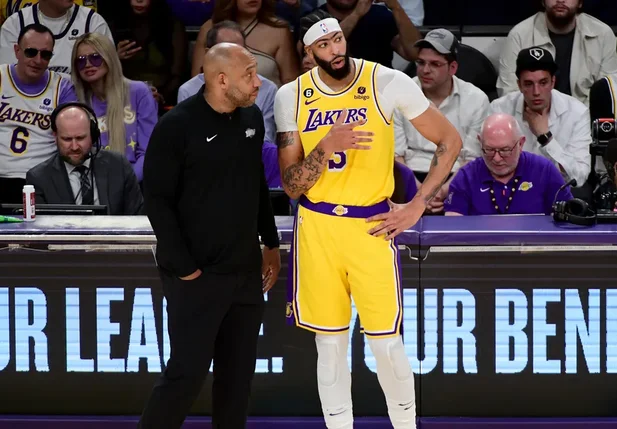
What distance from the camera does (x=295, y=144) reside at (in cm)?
443

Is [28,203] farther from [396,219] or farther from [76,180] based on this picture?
[396,219]

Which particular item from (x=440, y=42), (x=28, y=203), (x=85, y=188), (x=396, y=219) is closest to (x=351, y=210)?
(x=396, y=219)

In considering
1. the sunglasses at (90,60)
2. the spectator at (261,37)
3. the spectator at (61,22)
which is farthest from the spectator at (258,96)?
the spectator at (61,22)

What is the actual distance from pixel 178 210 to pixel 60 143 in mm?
1967

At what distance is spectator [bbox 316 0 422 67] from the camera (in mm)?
7777

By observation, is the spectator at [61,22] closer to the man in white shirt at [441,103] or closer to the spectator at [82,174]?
the spectator at [82,174]

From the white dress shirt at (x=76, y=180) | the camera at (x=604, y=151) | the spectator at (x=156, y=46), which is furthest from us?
the spectator at (x=156, y=46)

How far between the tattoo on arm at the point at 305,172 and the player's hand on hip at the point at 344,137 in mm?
62

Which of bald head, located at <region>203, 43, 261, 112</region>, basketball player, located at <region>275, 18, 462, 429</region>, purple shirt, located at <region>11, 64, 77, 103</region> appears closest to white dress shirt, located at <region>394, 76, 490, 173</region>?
purple shirt, located at <region>11, 64, 77, 103</region>

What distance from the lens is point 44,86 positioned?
7145 mm

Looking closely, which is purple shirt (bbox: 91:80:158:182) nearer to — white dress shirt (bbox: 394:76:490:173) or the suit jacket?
the suit jacket

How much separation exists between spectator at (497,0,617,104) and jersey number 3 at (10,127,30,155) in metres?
3.37

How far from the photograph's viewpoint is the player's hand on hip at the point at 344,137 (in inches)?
164

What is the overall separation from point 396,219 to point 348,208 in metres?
0.20
